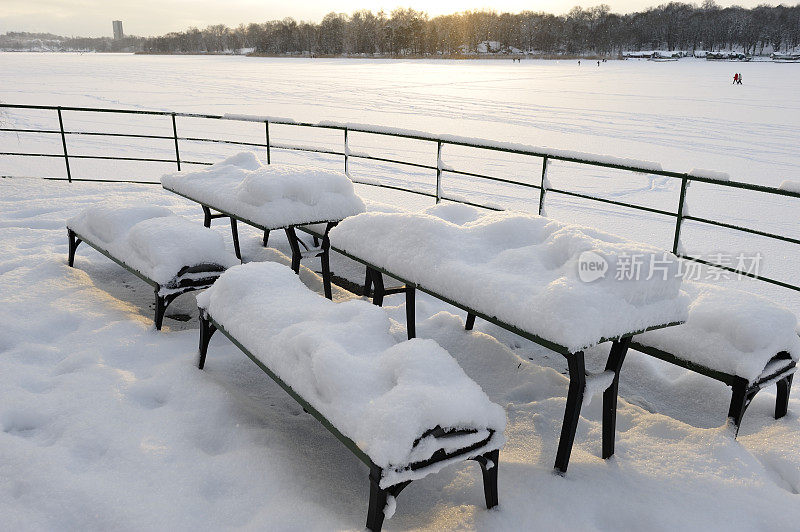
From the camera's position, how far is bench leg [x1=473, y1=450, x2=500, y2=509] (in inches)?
87.9

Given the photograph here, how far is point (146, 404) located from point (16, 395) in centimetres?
65

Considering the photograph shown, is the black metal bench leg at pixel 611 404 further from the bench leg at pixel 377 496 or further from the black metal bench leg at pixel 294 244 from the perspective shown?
the black metal bench leg at pixel 294 244

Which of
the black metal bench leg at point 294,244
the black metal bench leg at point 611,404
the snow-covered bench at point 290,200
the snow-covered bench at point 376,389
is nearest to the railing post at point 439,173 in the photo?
the snow-covered bench at point 290,200

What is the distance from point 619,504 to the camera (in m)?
2.40

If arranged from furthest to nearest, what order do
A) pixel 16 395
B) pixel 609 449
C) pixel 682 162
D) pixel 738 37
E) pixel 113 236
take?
pixel 738 37
pixel 682 162
pixel 113 236
pixel 16 395
pixel 609 449

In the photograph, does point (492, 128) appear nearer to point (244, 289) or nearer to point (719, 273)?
point (719, 273)

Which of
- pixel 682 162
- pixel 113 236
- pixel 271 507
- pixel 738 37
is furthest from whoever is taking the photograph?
pixel 738 37

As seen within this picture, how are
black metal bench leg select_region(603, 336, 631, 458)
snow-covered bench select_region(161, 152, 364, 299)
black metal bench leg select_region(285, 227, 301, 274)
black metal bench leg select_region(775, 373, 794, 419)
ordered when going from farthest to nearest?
black metal bench leg select_region(285, 227, 301, 274), snow-covered bench select_region(161, 152, 364, 299), black metal bench leg select_region(775, 373, 794, 419), black metal bench leg select_region(603, 336, 631, 458)

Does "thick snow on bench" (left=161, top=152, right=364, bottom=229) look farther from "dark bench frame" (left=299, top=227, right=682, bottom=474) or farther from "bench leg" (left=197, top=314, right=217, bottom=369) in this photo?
"dark bench frame" (left=299, top=227, right=682, bottom=474)

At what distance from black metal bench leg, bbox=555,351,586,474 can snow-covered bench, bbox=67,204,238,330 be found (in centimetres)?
246

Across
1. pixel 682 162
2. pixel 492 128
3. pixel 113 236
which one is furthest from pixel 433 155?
pixel 113 236

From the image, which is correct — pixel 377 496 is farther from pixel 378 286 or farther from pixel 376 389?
pixel 378 286

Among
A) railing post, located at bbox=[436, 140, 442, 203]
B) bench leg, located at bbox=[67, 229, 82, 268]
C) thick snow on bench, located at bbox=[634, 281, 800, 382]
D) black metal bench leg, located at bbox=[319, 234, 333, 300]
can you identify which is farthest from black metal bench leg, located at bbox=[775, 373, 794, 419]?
bench leg, located at bbox=[67, 229, 82, 268]

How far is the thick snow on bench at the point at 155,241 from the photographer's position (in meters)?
3.85
